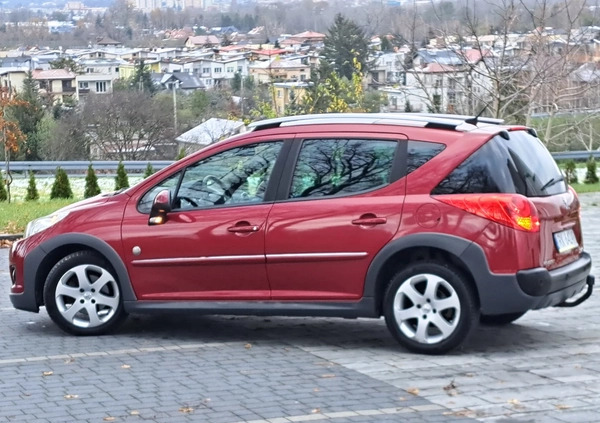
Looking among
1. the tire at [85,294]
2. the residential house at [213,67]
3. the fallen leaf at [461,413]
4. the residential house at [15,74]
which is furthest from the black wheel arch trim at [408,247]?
the residential house at [213,67]

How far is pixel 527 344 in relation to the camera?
27.2ft

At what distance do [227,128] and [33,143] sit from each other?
41.7 feet

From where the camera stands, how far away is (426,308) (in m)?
7.78

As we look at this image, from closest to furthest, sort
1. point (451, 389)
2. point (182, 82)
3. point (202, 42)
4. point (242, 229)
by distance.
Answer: point (451, 389)
point (242, 229)
point (182, 82)
point (202, 42)

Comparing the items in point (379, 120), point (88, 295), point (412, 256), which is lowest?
point (88, 295)

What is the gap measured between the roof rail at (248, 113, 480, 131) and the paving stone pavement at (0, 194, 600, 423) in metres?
1.52

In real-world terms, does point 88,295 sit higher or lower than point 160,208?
lower

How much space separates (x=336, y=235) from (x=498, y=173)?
1.14 m

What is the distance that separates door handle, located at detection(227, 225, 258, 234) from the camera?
8.22m

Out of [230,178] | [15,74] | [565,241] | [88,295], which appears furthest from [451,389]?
[15,74]

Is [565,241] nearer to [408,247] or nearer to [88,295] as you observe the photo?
[408,247]

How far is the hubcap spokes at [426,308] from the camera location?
25.3 feet

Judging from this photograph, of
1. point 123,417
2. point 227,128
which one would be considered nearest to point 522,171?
point 123,417

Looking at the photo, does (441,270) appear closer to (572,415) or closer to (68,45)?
(572,415)
